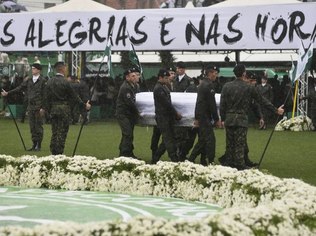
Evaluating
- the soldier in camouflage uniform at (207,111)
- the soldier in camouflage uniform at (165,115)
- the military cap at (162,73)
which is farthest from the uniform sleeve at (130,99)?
the soldier in camouflage uniform at (207,111)

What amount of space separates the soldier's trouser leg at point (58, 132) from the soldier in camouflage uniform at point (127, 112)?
94 cm

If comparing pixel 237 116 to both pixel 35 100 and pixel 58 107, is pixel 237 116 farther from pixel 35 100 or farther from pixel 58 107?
pixel 35 100

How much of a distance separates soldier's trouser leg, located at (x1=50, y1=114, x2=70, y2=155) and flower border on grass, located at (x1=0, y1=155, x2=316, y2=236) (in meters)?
2.86

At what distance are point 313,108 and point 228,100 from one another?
35.7 ft

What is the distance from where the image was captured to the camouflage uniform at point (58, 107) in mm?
14320

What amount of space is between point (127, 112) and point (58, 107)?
1.19 meters

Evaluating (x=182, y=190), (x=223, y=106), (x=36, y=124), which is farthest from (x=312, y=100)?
(x=182, y=190)

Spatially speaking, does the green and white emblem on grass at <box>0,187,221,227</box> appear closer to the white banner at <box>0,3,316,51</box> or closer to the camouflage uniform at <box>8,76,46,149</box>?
the camouflage uniform at <box>8,76,46,149</box>

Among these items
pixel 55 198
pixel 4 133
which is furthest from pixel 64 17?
pixel 55 198

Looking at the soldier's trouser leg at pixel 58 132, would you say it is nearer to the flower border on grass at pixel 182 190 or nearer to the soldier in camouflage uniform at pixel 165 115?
the soldier in camouflage uniform at pixel 165 115

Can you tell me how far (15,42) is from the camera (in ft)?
81.8

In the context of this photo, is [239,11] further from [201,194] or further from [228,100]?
[201,194]

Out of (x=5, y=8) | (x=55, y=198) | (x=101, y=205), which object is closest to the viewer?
(x=101, y=205)

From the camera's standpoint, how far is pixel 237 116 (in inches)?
491
